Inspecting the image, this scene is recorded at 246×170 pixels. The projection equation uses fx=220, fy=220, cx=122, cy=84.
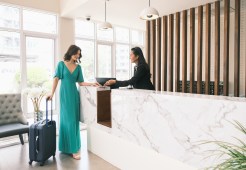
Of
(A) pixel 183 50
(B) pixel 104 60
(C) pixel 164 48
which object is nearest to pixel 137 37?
(B) pixel 104 60

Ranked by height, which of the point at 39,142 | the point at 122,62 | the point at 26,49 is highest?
the point at 26,49

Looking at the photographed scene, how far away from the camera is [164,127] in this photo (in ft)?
7.09

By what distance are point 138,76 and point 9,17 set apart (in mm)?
3164

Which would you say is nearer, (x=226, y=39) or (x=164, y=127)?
A: (x=164, y=127)

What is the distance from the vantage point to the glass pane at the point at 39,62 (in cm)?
484

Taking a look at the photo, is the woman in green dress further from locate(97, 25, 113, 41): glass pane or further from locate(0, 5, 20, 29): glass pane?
locate(97, 25, 113, 41): glass pane

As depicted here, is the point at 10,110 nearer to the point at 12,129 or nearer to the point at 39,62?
the point at 12,129

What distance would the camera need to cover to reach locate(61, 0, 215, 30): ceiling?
13.8ft

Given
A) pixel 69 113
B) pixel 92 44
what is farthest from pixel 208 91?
pixel 92 44

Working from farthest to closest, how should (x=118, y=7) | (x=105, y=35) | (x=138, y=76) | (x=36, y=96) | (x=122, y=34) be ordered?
1. (x=122, y=34)
2. (x=105, y=35)
3. (x=118, y=7)
4. (x=36, y=96)
5. (x=138, y=76)

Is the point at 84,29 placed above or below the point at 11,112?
above

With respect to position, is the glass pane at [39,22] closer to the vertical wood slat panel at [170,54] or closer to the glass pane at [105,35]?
the glass pane at [105,35]

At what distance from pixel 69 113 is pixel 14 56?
2.13 m

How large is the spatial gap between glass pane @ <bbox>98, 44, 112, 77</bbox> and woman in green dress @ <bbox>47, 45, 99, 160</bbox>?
2685 mm
